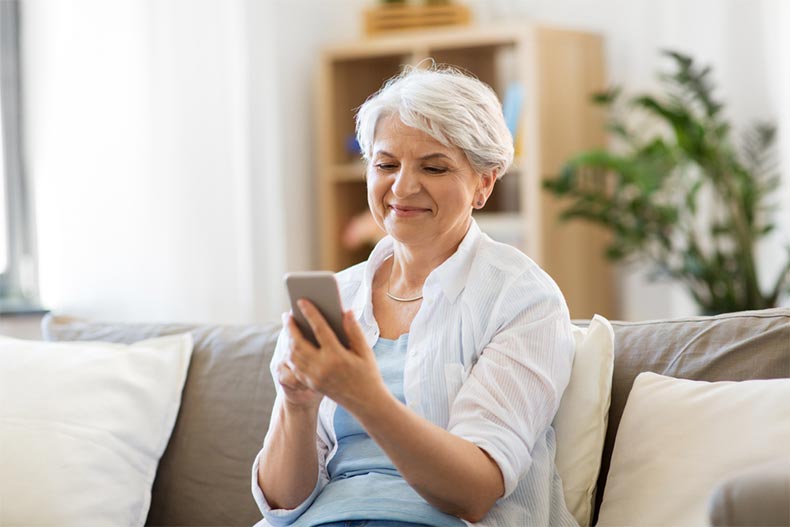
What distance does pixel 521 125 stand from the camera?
400 centimetres

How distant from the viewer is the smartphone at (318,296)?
4.54 ft

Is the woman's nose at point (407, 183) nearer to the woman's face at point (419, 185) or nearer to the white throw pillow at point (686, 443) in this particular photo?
the woman's face at point (419, 185)

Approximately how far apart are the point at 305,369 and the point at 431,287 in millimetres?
381

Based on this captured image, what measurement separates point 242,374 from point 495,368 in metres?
0.71

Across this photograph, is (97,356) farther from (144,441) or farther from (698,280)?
(698,280)

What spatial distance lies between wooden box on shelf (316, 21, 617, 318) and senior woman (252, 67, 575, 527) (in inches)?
84.7

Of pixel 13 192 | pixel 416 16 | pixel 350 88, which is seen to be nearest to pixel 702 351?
pixel 13 192

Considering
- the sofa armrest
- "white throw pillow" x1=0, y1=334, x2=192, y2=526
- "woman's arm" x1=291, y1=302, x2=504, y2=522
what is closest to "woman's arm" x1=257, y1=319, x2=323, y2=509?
"woman's arm" x1=291, y1=302, x2=504, y2=522

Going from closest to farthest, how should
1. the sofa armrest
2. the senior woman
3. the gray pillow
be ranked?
the sofa armrest < the senior woman < the gray pillow

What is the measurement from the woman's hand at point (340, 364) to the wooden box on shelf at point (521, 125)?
2.59 m

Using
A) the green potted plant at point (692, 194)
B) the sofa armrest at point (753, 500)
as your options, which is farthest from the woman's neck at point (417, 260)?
the green potted plant at point (692, 194)

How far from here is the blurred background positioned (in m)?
3.50

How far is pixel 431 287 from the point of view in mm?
1719

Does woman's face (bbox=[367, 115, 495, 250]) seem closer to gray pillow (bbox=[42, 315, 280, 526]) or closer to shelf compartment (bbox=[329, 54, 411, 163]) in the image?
gray pillow (bbox=[42, 315, 280, 526])
